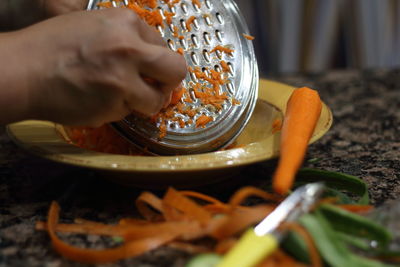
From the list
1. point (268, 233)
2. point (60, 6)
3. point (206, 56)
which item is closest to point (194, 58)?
point (206, 56)

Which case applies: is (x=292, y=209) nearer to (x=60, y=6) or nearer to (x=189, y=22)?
(x=189, y=22)

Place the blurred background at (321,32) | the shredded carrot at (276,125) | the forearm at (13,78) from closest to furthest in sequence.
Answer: the forearm at (13,78) → the shredded carrot at (276,125) → the blurred background at (321,32)

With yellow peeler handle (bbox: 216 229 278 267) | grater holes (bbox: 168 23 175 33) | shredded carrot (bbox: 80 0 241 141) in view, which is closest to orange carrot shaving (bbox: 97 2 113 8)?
shredded carrot (bbox: 80 0 241 141)

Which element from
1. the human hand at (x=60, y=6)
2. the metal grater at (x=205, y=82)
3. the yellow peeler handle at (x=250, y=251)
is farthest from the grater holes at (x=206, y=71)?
the yellow peeler handle at (x=250, y=251)

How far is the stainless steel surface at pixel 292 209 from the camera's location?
644 mm

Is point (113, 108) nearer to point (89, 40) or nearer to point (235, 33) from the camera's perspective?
point (89, 40)

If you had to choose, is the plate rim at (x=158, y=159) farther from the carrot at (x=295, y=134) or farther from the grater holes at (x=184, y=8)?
the grater holes at (x=184, y=8)

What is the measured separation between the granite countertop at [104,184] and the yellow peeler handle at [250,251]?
0.11 meters

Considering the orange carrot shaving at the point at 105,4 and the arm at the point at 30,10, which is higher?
the orange carrot shaving at the point at 105,4

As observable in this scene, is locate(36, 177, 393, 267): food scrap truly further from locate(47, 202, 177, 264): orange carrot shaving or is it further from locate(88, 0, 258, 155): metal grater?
locate(88, 0, 258, 155): metal grater

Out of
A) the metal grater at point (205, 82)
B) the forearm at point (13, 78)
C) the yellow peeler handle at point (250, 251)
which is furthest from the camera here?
the metal grater at point (205, 82)

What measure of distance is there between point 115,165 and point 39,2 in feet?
1.51

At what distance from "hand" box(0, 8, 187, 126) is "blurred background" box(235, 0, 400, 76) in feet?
4.31

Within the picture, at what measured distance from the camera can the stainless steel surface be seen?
0.64 m
